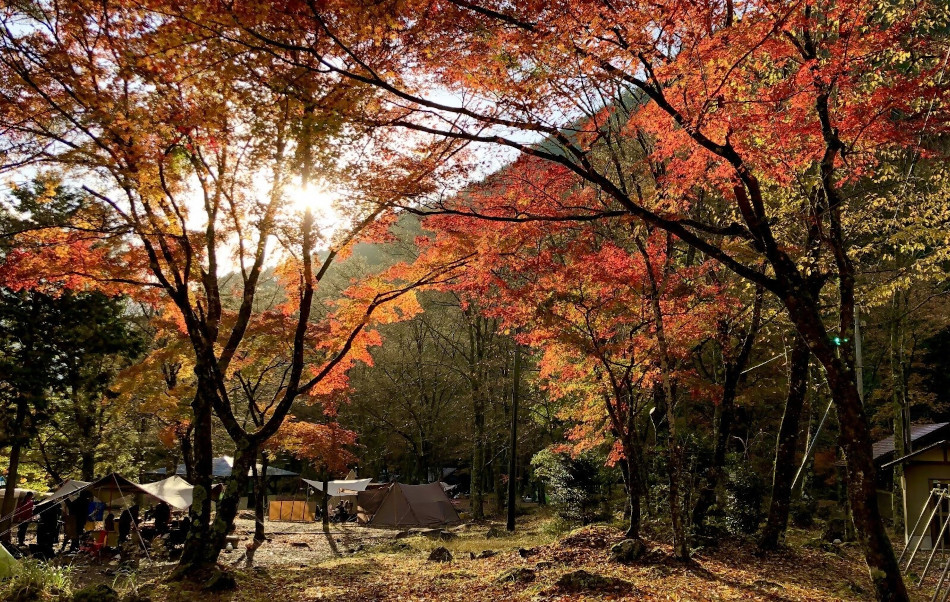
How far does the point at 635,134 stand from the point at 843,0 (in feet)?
13.2

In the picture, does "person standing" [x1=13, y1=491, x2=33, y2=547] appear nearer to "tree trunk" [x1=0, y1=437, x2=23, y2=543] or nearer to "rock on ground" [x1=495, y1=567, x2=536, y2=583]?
"tree trunk" [x1=0, y1=437, x2=23, y2=543]

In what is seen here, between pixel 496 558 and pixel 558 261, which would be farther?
pixel 558 261

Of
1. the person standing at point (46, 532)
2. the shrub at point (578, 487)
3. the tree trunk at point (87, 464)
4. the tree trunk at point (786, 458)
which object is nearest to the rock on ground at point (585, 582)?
the tree trunk at point (786, 458)

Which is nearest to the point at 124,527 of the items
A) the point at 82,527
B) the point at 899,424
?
the point at 82,527

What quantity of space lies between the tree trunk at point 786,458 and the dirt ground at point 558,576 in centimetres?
39

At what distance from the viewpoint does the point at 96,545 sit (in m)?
12.0

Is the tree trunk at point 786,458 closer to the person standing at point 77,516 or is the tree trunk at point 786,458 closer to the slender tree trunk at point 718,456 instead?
the slender tree trunk at point 718,456

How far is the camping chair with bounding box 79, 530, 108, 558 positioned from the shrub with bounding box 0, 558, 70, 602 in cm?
536

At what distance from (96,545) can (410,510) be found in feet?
37.3

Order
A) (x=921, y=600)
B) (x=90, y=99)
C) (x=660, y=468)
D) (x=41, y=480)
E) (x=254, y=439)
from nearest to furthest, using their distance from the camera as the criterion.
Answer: (x=921, y=600) < (x=90, y=99) < (x=254, y=439) < (x=660, y=468) < (x=41, y=480)

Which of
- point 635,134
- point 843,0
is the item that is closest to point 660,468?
point 635,134

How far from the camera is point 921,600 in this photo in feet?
23.1

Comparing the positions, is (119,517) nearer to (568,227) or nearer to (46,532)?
(46,532)

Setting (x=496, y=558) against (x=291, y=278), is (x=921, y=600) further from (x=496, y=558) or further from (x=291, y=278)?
(x=291, y=278)
